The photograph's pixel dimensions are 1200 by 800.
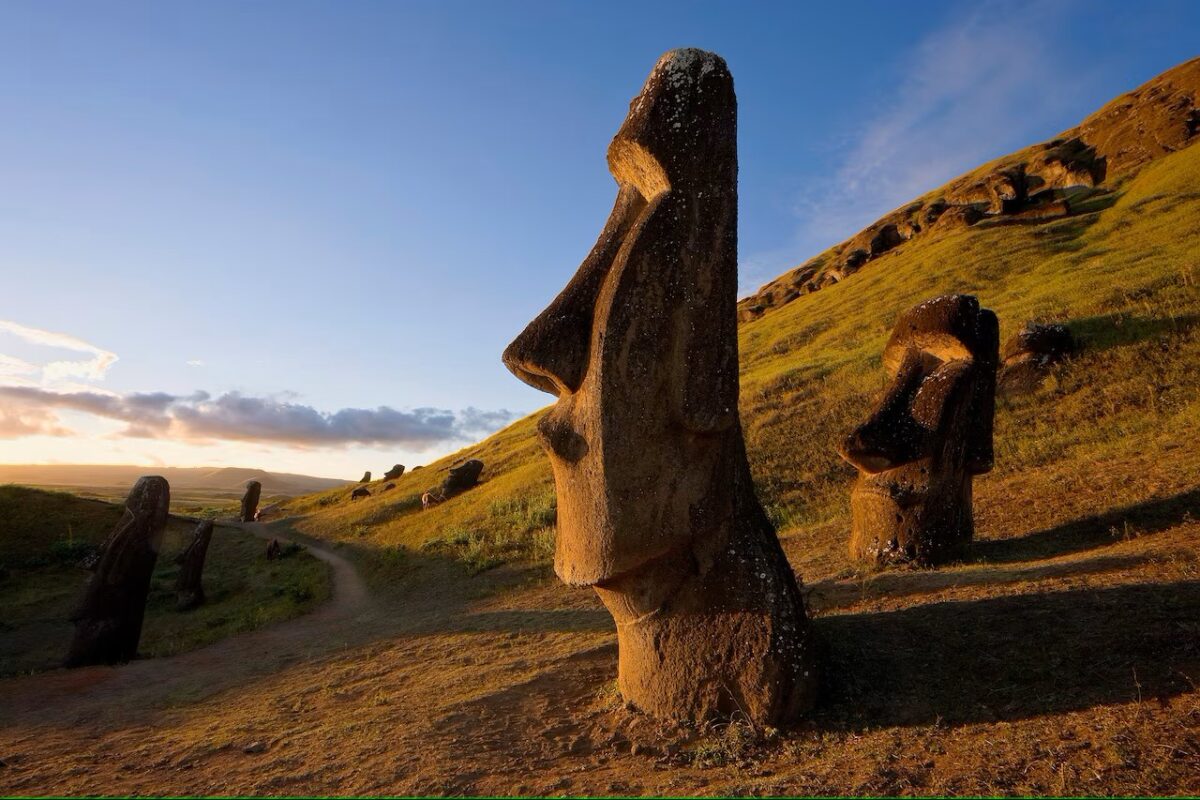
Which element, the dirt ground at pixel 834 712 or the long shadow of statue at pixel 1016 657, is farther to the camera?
the long shadow of statue at pixel 1016 657

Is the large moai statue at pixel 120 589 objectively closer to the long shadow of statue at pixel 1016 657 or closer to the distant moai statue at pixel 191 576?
the distant moai statue at pixel 191 576

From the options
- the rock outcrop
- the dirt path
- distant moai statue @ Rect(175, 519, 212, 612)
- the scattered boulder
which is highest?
the rock outcrop

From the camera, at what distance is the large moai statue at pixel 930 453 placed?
10234 mm

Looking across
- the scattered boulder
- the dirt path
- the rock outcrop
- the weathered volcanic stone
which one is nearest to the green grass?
the dirt path

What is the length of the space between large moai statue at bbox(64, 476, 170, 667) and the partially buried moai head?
39.6 ft

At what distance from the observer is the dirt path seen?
10414 millimetres

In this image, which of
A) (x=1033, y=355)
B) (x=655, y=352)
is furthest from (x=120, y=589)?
(x=1033, y=355)

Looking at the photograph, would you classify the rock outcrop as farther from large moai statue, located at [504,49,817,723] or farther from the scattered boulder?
large moai statue, located at [504,49,817,723]

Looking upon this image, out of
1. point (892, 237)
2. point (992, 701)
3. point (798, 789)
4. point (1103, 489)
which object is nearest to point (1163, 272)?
point (1103, 489)

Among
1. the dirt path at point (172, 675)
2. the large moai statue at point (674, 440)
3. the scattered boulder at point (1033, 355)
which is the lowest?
the dirt path at point (172, 675)

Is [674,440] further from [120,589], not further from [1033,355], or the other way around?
[1033,355]

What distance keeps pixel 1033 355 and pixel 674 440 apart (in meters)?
19.8

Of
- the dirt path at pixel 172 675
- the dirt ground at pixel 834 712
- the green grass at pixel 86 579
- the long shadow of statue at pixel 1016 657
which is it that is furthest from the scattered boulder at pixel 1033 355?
the green grass at pixel 86 579

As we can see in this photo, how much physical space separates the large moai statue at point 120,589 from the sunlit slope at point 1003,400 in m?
9.28
